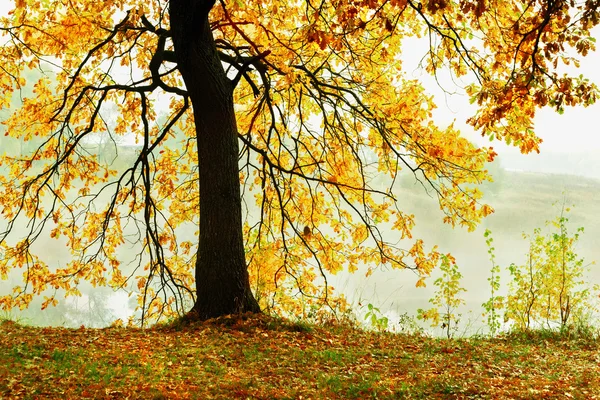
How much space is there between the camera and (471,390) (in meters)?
3.90

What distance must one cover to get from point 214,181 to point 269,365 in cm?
235

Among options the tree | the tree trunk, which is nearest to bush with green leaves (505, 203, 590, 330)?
the tree

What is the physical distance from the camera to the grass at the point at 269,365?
3617mm

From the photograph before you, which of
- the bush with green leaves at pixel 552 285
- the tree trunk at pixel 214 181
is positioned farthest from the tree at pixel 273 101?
the bush with green leaves at pixel 552 285

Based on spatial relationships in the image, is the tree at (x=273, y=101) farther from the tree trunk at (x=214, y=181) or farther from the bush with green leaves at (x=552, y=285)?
the bush with green leaves at (x=552, y=285)

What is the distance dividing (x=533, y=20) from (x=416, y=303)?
19707 millimetres

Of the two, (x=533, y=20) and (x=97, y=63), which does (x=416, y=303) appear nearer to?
(x=97, y=63)

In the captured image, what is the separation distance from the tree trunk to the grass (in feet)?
1.10

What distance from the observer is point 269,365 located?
14.4 feet

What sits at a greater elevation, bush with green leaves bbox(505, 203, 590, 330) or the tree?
the tree

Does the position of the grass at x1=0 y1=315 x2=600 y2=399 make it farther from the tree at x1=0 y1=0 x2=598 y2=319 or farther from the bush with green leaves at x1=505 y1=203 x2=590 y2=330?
the bush with green leaves at x1=505 y1=203 x2=590 y2=330

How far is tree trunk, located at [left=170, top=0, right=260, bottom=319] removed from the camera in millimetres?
5762

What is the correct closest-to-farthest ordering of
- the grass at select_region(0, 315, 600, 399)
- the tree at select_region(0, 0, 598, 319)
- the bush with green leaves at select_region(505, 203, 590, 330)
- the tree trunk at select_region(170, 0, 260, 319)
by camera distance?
1. the grass at select_region(0, 315, 600, 399)
2. the tree at select_region(0, 0, 598, 319)
3. the tree trunk at select_region(170, 0, 260, 319)
4. the bush with green leaves at select_region(505, 203, 590, 330)

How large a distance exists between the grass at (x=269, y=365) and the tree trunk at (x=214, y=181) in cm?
34
